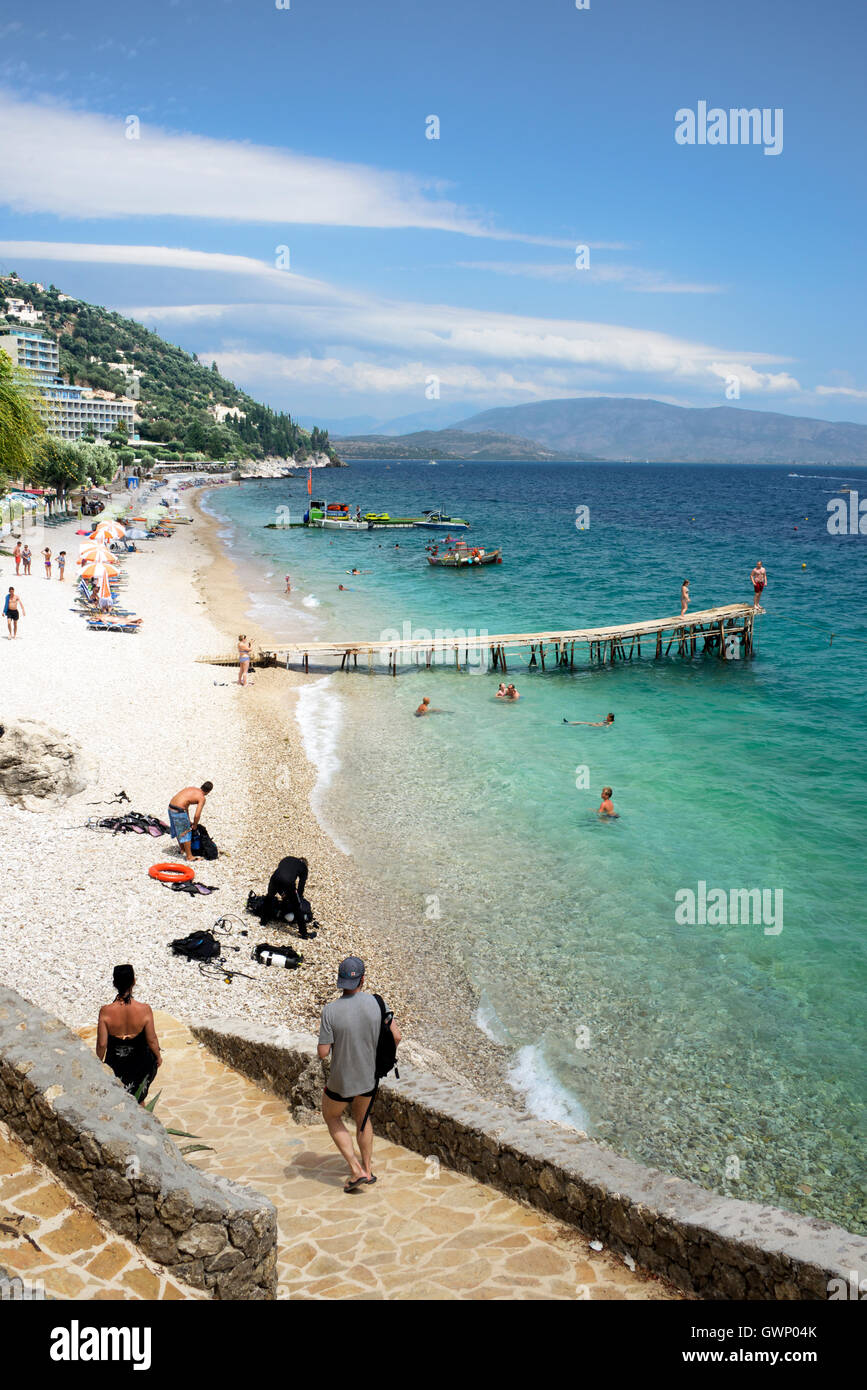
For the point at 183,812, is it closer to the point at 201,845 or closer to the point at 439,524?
the point at 201,845

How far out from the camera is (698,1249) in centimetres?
588

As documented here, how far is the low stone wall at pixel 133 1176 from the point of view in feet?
16.1

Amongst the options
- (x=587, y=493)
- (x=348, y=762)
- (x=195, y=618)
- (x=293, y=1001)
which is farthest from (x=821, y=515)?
(x=293, y=1001)

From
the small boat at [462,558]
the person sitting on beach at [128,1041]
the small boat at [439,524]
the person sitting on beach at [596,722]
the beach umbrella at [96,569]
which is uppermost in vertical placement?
the small boat at [439,524]

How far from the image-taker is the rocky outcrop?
15.5 metres

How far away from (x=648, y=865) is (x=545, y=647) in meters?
21.9

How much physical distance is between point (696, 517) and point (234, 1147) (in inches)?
4332

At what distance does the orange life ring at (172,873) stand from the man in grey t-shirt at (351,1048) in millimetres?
7952

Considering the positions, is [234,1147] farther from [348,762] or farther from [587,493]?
[587,493]

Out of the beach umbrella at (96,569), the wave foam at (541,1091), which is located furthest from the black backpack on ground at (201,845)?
the beach umbrella at (96,569)

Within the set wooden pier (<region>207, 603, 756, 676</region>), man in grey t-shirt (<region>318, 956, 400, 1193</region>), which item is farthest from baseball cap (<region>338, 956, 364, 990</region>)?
wooden pier (<region>207, 603, 756, 676</region>)

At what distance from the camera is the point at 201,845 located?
1539 centimetres

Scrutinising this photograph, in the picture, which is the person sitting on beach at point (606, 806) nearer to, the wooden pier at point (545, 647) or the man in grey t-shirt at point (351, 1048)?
the man in grey t-shirt at point (351, 1048)

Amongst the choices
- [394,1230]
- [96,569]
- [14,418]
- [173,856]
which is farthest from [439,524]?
[394,1230]
